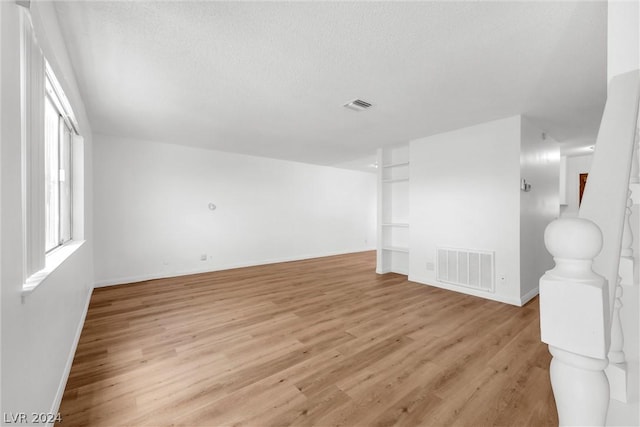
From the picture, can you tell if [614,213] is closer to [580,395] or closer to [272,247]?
[580,395]

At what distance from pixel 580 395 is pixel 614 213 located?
440 mm

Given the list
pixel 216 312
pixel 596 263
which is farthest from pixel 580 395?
pixel 216 312

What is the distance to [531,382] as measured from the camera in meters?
1.93

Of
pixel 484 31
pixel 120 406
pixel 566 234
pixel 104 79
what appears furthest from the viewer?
pixel 104 79

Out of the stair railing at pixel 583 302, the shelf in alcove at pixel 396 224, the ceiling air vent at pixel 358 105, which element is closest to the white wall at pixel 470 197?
the shelf in alcove at pixel 396 224

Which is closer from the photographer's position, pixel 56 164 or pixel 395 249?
pixel 56 164

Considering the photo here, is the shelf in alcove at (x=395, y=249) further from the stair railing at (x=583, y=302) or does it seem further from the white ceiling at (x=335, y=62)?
the stair railing at (x=583, y=302)

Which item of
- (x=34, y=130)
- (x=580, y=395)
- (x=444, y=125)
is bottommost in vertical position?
(x=580, y=395)

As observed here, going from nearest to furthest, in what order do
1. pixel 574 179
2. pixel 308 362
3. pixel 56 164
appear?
pixel 308 362
pixel 56 164
pixel 574 179

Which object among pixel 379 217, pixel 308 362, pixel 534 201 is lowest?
pixel 308 362

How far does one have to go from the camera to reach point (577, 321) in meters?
0.55

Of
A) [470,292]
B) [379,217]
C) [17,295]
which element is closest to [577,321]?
[17,295]

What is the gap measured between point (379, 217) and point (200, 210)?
12.3 feet

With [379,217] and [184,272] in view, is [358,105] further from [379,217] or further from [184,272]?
[184,272]
